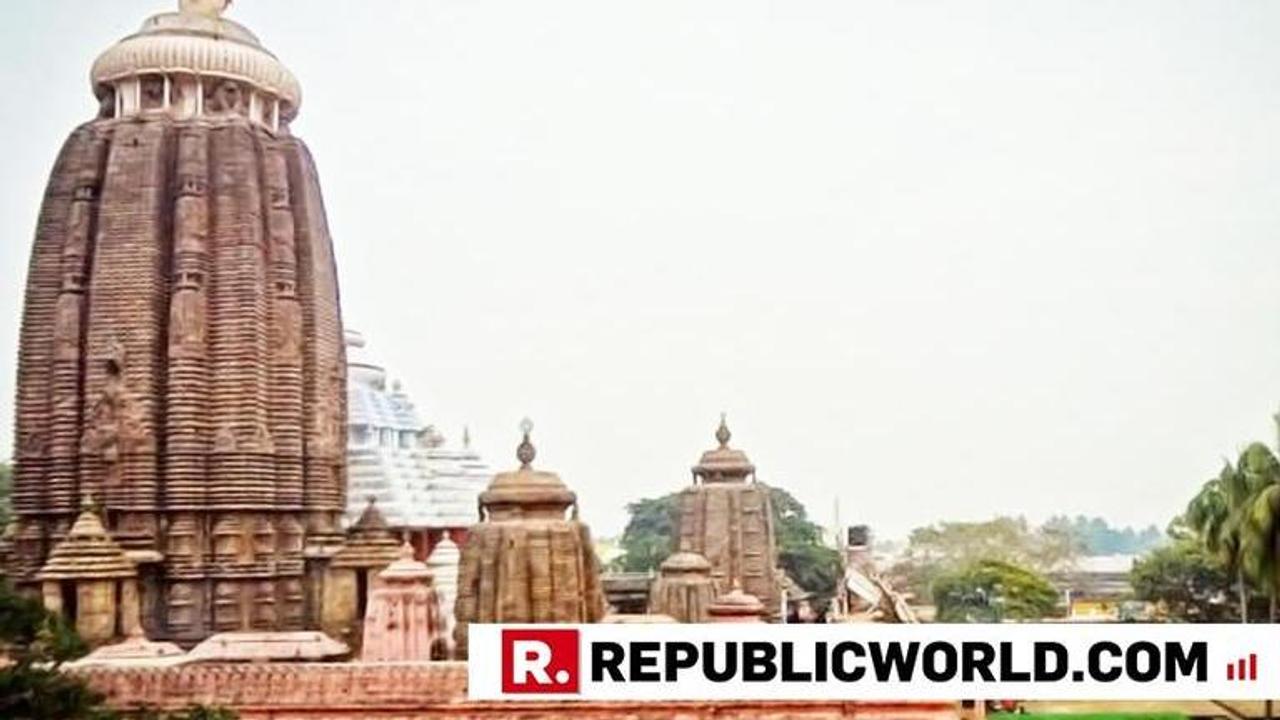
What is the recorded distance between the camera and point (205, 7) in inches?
225

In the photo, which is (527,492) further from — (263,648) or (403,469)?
(403,469)

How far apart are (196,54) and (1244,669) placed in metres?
5.21

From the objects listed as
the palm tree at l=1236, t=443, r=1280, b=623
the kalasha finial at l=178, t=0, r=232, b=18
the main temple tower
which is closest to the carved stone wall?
the main temple tower

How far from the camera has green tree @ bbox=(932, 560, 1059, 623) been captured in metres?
7.13

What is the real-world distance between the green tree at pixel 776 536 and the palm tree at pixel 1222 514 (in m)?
1.91

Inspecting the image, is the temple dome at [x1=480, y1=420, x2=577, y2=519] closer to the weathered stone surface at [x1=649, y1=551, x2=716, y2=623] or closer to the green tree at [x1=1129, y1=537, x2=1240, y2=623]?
the weathered stone surface at [x1=649, y1=551, x2=716, y2=623]

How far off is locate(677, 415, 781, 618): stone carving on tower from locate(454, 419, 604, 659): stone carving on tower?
231cm

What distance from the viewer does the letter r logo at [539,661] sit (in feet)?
15.7

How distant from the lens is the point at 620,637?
15.6ft

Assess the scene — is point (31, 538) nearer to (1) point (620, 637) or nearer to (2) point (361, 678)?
(2) point (361, 678)

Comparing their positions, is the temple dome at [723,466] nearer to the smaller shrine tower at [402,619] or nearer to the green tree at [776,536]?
the green tree at [776,536]

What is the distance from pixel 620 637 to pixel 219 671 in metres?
1.74

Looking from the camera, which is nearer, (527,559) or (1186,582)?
(527,559)

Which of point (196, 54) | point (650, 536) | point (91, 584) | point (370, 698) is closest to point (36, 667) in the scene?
point (91, 584)
